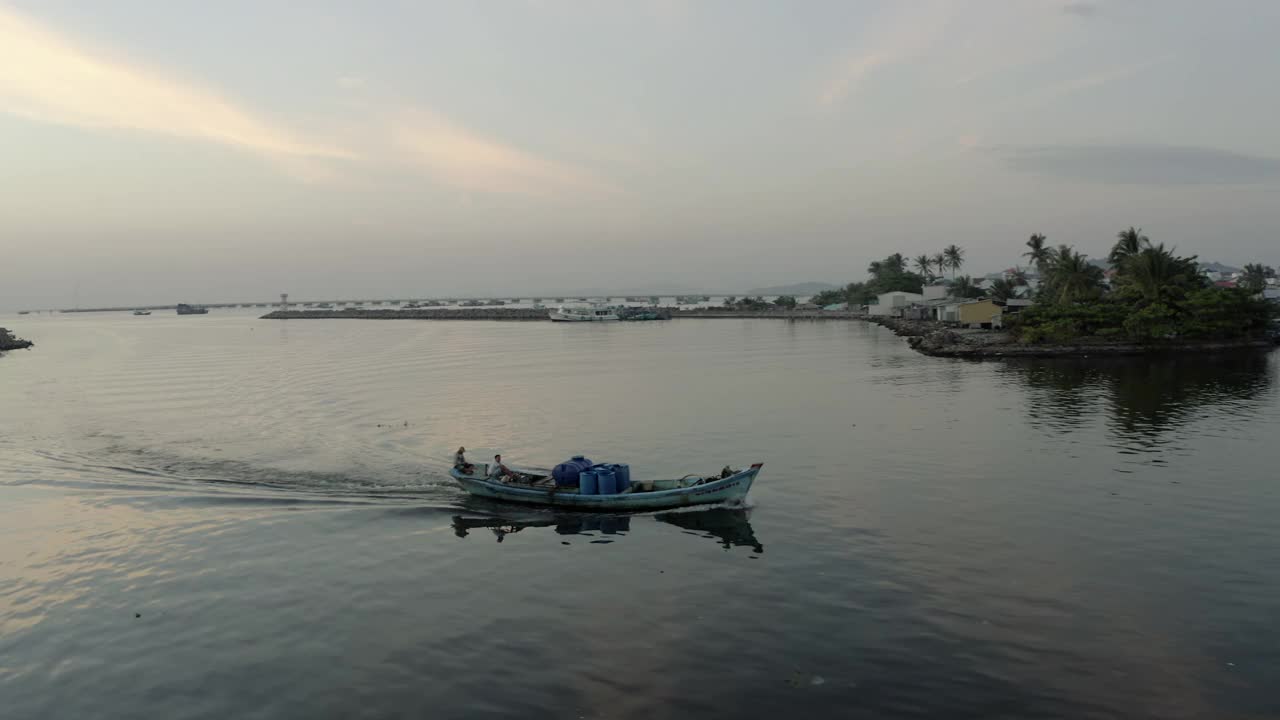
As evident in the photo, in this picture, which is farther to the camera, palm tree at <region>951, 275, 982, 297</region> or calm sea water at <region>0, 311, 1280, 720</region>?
palm tree at <region>951, 275, 982, 297</region>

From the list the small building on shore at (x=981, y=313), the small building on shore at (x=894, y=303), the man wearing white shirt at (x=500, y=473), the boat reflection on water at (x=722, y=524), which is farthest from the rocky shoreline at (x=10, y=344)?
the small building on shore at (x=894, y=303)

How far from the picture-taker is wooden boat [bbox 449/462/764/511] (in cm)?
3027

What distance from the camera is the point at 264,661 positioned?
750 inches

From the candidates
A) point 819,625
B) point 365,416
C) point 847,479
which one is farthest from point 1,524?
point 847,479

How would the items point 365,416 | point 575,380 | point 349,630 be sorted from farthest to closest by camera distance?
1. point 575,380
2. point 365,416
3. point 349,630

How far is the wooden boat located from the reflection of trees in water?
26.2 m

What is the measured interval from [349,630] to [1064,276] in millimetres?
110275

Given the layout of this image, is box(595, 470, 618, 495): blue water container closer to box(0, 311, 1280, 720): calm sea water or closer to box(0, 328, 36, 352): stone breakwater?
box(0, 311, 1280, 720): calm sea water

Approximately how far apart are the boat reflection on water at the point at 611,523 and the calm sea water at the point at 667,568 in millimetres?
168

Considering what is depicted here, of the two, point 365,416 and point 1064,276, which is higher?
point 1064,276

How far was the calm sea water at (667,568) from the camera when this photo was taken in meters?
17.3


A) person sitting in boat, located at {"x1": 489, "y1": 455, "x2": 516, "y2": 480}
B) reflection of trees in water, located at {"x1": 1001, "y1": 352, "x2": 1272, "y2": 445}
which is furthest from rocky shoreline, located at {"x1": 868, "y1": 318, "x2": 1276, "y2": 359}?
person sitting in boat, located at {"x1": 489, "y1": 455, "x2": 516, "y2": 480}

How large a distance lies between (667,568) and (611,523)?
18.0 ft

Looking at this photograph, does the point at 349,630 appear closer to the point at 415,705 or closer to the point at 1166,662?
the point at 415,705
